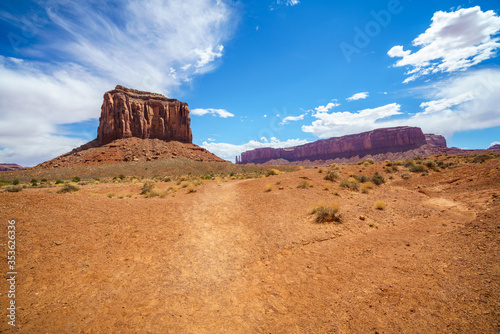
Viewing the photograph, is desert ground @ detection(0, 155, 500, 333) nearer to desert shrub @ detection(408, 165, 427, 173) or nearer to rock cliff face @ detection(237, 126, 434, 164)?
desert shrub @ detection(408, 165, 427, 173)

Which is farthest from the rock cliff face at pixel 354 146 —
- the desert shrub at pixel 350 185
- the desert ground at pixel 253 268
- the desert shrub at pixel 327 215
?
the desert ground at pixel 253 268

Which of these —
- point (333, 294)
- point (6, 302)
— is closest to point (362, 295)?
point (333, 294)

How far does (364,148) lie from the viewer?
118000 millimetres

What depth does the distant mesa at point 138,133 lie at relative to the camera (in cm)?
5970

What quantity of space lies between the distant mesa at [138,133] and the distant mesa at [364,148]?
82.1 metres

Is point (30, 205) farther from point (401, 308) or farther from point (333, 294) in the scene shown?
point (401, 308)

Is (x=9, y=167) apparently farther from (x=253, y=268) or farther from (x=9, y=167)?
(x=253, y=268)

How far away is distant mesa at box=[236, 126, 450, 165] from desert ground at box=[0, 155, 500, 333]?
10482 cm

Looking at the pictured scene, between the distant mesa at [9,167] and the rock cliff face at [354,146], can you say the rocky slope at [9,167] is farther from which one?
the rock cliff face at [354,146]

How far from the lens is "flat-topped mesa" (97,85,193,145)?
71000 millimetres

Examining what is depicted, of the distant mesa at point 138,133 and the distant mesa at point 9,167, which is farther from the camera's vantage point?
the distant mesa at point 9,167

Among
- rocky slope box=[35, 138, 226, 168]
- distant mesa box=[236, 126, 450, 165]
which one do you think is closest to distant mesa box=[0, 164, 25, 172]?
rocky slope box=[35, 138, 226, 168]

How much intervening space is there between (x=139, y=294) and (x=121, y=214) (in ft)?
18.5

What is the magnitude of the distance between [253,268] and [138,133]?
80.7 meters
